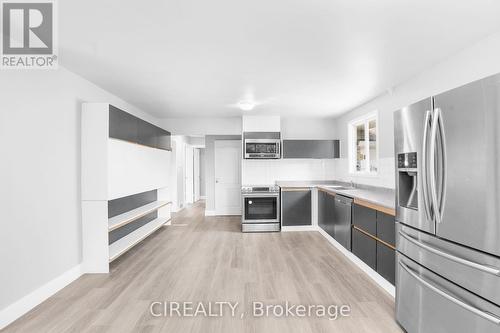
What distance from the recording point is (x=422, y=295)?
1703mm

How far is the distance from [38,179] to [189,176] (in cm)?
590

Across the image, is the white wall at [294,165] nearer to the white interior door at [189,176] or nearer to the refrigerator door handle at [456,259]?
the white interior door at [189,176]

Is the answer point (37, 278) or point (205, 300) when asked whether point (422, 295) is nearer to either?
point (205, 300)

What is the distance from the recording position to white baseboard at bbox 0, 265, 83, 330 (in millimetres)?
2037

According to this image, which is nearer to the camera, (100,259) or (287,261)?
(100,259)

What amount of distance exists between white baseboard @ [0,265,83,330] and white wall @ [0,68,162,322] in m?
0.02

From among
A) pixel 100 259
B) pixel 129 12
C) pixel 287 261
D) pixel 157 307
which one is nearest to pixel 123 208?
pixel 100 259

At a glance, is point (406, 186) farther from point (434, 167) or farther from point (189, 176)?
point (189, 176)

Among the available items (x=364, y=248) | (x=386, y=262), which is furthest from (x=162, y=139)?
(x=386, y=262)

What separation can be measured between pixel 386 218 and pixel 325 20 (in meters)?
1.94

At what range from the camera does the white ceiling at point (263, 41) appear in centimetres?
167

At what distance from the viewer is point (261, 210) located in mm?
4828

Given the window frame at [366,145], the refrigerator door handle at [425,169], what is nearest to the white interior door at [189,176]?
the window frame at [366,145]

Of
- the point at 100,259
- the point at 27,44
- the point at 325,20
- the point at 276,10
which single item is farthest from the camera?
the point at 100,259
